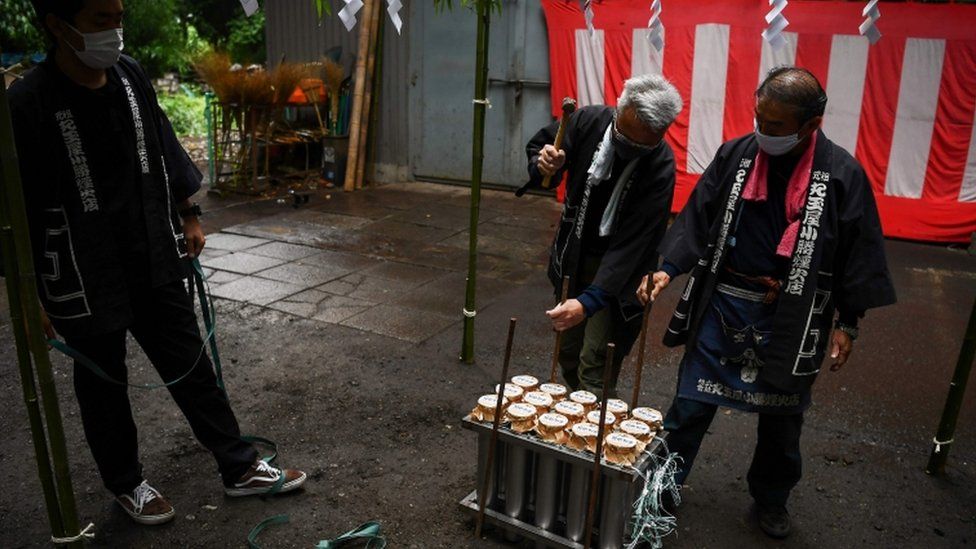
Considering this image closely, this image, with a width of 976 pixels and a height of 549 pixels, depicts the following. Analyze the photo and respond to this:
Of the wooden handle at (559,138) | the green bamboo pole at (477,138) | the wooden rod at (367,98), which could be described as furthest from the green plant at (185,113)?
the wooden handle at (559,138)

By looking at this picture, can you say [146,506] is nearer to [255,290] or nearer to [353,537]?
[353,537]

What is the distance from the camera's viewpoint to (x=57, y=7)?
257 cm

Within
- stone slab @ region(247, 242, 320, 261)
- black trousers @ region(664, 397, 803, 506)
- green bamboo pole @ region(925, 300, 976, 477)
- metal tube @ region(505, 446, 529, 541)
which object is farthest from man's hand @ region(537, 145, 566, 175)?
stone slab @ region(247, 242, 320, 261)

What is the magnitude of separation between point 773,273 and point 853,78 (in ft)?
19.9

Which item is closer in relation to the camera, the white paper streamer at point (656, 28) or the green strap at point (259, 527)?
the green strap at point (259, 527)

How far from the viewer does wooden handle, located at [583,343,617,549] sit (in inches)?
100

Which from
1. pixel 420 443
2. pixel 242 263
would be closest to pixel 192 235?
pixel 420 443

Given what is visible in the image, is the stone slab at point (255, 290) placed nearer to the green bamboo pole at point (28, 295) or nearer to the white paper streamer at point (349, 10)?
the white paper streamer at point (349, 10)

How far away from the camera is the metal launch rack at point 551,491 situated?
8.91ft

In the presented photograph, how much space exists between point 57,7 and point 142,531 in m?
1.98

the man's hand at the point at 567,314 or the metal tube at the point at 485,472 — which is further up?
the man's hand at the point at 567,314

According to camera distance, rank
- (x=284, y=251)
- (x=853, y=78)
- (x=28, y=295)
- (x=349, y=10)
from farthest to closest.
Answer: (x=853, y=78)
(x=284, y=251)
(x=349, y=10)
(x=28, y=295)

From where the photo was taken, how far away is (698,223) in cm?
306

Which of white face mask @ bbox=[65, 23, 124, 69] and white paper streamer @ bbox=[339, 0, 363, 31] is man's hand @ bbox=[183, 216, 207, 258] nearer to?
white face mask @ bbox=[65, 23, 124, 69]
